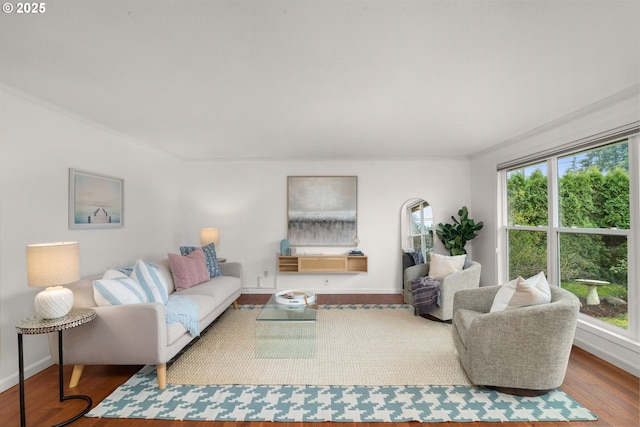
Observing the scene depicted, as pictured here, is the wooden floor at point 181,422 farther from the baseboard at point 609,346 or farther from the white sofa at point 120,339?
the white sofa at point 120,339

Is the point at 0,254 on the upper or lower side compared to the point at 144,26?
lower

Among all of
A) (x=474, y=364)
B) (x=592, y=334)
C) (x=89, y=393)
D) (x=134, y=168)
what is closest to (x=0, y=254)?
(x=89, y=393)

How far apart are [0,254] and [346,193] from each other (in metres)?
4.15

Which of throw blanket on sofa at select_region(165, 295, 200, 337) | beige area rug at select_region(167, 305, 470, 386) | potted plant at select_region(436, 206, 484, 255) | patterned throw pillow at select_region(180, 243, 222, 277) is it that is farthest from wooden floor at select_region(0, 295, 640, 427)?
potted plant at select_region(436, 206, 484, 255)

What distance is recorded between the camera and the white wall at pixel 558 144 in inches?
103

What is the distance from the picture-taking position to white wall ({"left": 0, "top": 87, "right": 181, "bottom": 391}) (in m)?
2.42

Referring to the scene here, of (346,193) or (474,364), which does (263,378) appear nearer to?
(474,364)

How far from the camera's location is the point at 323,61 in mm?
2010

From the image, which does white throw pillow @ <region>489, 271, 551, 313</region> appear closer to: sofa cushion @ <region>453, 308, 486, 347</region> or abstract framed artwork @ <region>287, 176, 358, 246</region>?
sofa cushion @ <region>453, 308, 486, 347</region>

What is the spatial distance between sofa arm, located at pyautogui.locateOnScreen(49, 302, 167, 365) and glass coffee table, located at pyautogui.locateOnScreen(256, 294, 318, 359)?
2.89ft

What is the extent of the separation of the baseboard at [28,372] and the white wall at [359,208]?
9.12 ft

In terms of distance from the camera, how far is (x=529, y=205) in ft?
13.2

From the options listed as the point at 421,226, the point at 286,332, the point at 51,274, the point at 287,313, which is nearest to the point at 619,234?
the point at 421,226

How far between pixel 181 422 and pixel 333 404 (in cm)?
100
